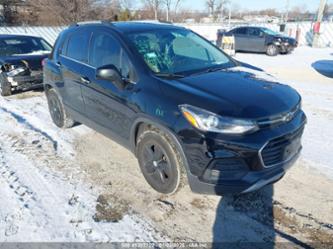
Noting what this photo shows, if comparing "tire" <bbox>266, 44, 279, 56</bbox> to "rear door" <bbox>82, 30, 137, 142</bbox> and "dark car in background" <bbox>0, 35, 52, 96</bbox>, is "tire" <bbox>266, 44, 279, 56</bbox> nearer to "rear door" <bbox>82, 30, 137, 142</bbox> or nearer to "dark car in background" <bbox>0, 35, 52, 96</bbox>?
"dark car in background" <bbox>0, 35, 52, 96</bbox>

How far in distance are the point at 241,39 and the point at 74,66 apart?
1556 cm

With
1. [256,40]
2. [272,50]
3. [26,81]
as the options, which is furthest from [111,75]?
[256,40]

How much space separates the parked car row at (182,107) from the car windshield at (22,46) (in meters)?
4.45

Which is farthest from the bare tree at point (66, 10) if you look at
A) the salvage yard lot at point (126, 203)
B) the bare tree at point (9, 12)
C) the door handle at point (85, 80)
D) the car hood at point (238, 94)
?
the car hood at point (238, 94)

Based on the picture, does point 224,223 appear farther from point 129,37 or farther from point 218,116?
point 129,37

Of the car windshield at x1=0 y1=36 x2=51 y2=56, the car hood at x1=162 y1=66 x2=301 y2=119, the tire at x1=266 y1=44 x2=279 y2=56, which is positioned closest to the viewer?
the car hood at x1=162 y1=66 x2=301 y2=119

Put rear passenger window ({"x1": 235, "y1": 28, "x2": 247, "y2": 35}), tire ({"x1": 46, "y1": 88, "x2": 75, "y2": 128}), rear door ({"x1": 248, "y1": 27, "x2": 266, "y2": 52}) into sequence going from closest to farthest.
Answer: tire ({"x1": 46, "y1": 88, "x2": 75, "y2": 128}) → rear door ({"x1": 248, "y1": 27, "x2": 266, "y2": 52}) → rear passenger window ({"x1": 235, "y1": 28, "x2": 247, "y2": 35})

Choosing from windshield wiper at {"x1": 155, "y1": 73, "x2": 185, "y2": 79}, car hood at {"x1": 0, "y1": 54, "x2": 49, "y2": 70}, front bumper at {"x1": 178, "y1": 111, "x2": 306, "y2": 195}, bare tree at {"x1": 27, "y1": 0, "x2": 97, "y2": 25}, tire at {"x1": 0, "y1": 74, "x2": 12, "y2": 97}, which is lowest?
tire at {"x1": 0, "y1": 74, "x2": 12, "y2": 97}

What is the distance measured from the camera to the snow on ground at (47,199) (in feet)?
9.35

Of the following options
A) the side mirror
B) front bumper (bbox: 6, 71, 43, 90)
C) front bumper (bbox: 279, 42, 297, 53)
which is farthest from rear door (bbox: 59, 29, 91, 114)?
front bumper (bbox: 279, 42, 297, 53)

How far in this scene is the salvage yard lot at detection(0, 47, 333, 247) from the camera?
9.39ft

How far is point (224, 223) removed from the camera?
9.84 feet

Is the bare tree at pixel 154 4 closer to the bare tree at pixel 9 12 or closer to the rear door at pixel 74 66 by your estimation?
the bare tree at pixel 9 12

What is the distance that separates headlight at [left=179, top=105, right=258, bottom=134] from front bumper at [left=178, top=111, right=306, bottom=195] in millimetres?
55
